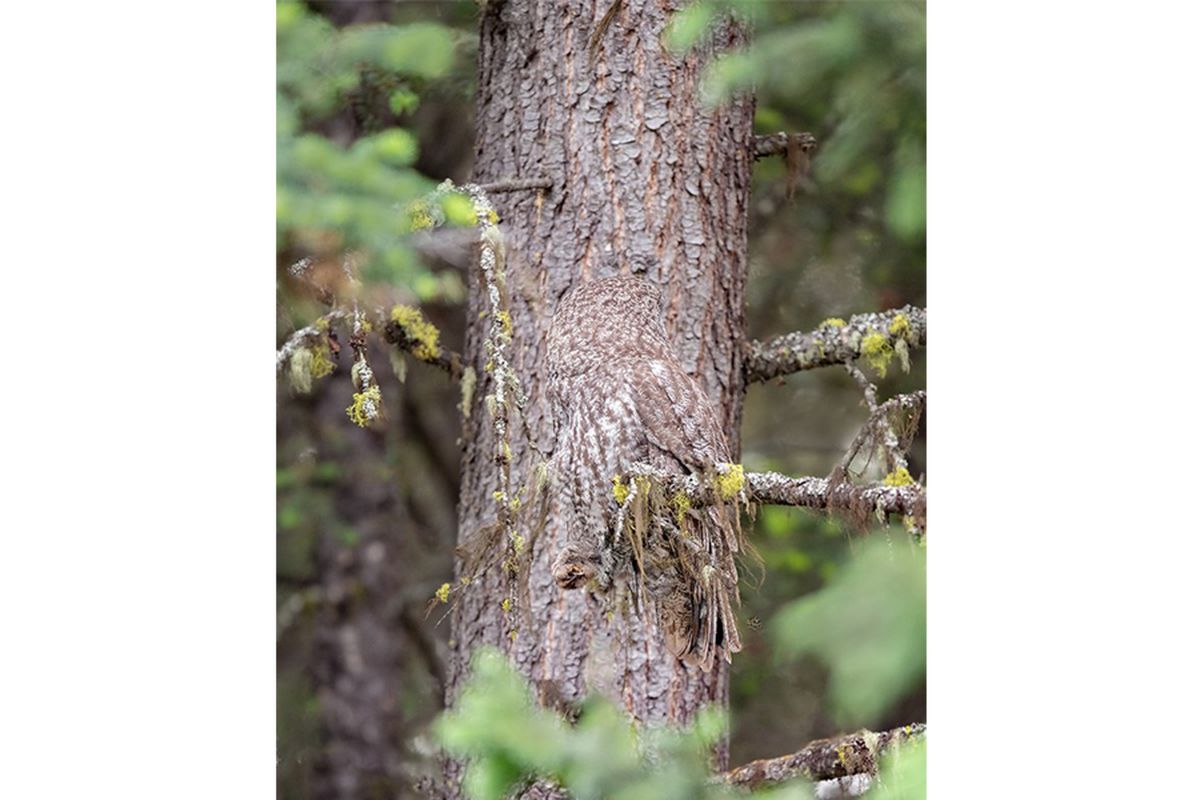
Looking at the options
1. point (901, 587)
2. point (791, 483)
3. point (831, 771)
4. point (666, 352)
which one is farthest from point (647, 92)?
point (831, 771)

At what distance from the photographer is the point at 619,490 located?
178 centimetres

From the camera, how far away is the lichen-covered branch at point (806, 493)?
1.53 meters

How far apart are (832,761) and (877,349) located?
67 cm

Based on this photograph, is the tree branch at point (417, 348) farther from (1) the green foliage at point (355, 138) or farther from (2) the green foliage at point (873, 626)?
(2) the green foliage at point (873, 626)

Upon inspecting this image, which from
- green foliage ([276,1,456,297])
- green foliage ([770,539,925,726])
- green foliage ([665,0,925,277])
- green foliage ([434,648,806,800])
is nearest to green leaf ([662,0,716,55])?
green foliage ([665,0,925,277])

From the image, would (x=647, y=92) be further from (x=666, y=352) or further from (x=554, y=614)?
(x=554, y=614)

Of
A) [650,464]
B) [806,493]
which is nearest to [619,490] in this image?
[650,464]

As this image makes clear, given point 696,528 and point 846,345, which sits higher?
point 846,345

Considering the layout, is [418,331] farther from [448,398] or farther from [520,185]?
[448,398]

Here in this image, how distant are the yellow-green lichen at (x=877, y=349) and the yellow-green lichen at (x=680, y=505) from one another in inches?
20.8

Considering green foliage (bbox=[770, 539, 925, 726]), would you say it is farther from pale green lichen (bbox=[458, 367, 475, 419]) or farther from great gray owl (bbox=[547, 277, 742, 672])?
pale green lichen (bbox=[458, 367, 475, 419])

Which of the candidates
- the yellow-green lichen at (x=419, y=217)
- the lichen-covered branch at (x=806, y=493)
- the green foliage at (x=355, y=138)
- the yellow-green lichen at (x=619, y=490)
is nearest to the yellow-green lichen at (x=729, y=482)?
the lichen-covered branch at (x=806, y=493)
